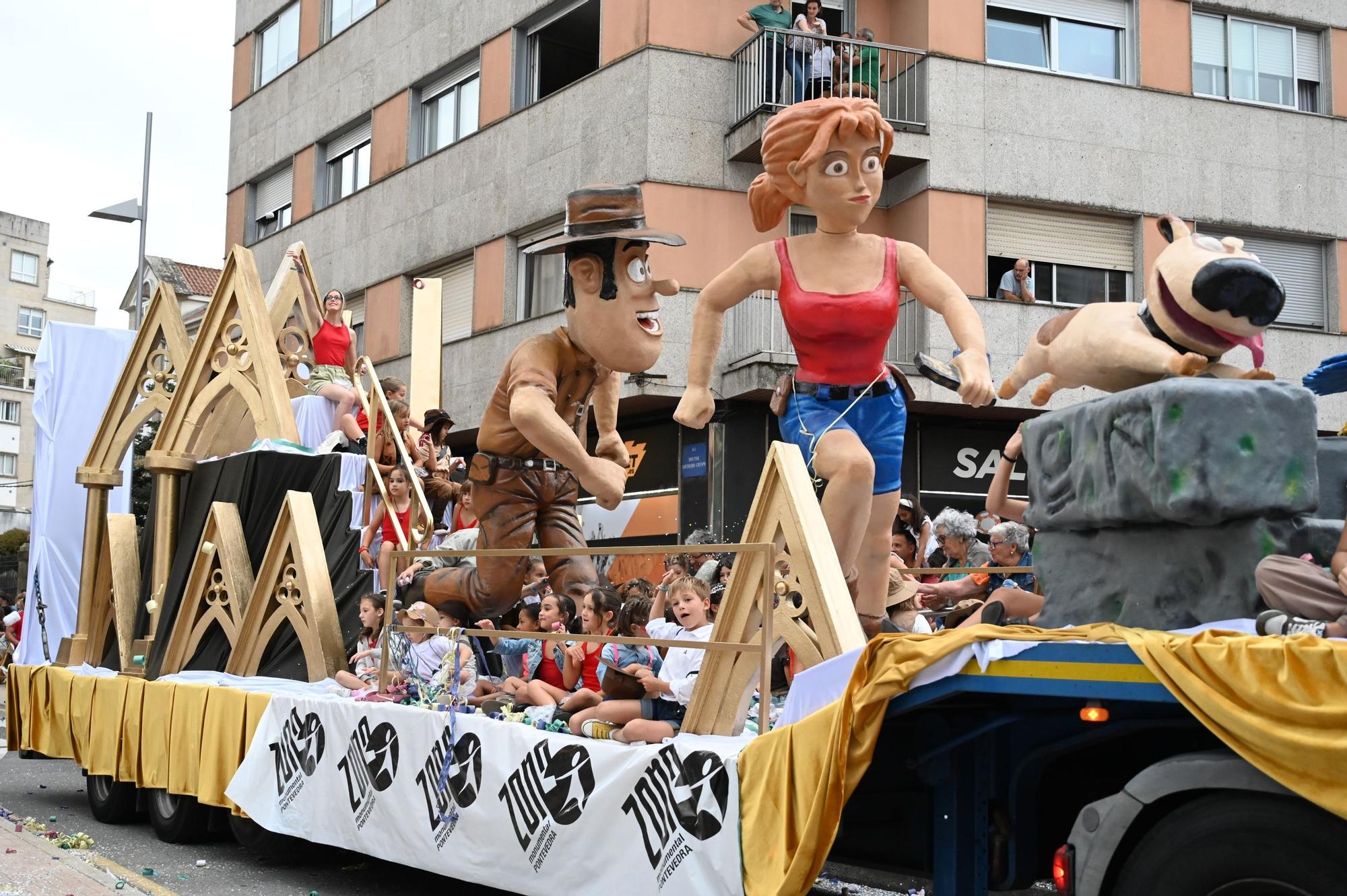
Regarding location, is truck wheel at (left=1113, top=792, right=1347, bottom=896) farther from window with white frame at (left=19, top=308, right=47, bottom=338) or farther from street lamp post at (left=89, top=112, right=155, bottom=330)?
window with white frame at (left=19, top=308, right=47, bottom=338)

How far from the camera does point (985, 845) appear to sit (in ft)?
11.8

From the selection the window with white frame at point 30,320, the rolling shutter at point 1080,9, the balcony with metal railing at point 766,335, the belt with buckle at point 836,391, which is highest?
the window with white frame at point 30,320

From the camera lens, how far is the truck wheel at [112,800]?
775 centimetres

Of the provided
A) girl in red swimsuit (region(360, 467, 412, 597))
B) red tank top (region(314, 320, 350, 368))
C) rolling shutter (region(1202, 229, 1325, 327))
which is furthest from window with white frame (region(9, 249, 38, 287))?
girl in red swimsuit (region(360, 467, 412, 597))

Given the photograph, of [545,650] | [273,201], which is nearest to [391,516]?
[545,650]

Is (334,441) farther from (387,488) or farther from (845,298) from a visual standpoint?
(845,298)

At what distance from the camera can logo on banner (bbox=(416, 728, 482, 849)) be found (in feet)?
16.5

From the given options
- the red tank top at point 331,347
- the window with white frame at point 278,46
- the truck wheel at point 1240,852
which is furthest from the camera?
the window with white frame at point 278,46

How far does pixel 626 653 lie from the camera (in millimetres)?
5488

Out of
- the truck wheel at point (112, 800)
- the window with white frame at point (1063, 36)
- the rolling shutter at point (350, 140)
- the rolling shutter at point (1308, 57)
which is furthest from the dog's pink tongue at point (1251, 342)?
the rolling shutter at point (350, 140)

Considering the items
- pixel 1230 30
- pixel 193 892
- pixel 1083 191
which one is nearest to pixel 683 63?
pixel 1083 191

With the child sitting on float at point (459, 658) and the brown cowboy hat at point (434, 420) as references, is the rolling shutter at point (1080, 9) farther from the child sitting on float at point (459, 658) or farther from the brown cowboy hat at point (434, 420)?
the child sitting on float at point (459, 658)

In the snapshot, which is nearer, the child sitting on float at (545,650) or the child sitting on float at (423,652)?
the child sitting on float at (545,650)

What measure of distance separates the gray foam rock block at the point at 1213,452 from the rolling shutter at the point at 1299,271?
14.8 metres
